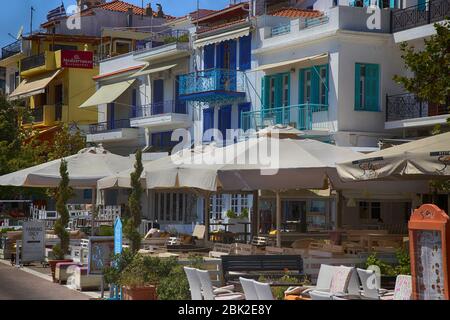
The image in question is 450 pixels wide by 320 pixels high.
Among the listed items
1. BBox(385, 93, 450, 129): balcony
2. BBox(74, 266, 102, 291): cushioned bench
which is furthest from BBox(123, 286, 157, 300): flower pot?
BBox(385, 93, 450, 129): balcony

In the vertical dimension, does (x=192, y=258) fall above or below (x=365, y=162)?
below

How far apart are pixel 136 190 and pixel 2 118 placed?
28.0 meters

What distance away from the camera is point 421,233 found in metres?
11.5

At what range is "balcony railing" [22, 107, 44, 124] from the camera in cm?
5762

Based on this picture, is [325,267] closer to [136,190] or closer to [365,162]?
[365,162]

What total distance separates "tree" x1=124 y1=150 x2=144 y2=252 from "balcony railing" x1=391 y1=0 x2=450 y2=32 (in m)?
11.9

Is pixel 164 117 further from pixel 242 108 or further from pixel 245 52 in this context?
pixel 245 52

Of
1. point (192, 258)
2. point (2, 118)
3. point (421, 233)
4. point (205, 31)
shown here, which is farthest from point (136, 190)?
point (2, 118)

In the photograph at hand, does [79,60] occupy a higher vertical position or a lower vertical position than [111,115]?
higher

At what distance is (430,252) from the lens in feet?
37.6

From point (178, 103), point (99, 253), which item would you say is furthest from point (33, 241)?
point (178, 103)

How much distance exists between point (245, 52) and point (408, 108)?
26.9 ft
